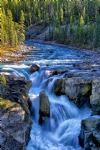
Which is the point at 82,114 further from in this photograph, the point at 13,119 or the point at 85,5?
the point at 85,5

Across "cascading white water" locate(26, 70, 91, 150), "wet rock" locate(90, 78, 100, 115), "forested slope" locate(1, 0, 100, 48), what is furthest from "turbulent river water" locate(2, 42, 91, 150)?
"forested slope" locate(1, 0, 100, 48)

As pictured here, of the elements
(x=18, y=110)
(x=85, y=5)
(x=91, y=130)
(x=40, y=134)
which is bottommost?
(x=40, y=134)

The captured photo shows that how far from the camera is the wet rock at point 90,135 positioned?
21.6 meters

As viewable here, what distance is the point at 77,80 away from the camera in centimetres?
3194

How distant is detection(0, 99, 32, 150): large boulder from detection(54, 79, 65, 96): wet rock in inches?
382

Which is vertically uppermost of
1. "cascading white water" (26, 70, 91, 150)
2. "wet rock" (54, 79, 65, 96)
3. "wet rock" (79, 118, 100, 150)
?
"wet rock" (54, 79, 65, 96)

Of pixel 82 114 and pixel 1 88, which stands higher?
pixel 1 88

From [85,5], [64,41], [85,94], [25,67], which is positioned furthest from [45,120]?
[85,5]

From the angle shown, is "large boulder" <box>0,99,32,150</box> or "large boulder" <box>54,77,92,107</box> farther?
"large boulder" <box>54,77,92,107</box>

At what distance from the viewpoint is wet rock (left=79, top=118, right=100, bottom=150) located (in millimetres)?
21625

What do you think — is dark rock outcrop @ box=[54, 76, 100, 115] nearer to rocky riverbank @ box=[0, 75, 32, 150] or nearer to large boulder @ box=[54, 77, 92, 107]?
large boulder @ box=[54, 77, 92, 107]

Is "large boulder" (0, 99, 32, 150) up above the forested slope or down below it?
below

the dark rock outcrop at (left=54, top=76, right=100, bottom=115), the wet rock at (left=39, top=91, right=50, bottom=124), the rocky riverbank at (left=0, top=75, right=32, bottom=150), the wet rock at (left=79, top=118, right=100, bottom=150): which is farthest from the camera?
the dark rock outcrop at (left=54, top=76, right=100, bottom=115)

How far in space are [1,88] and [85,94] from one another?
10.2 meters
